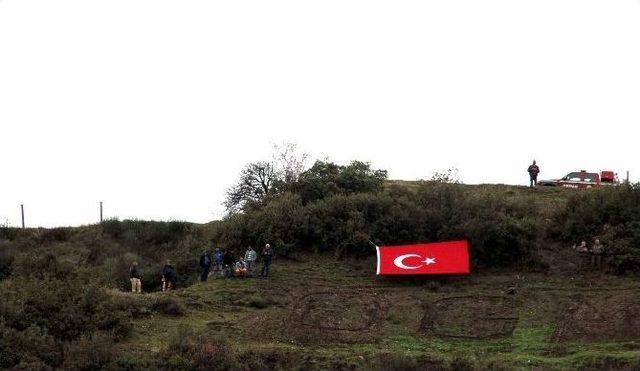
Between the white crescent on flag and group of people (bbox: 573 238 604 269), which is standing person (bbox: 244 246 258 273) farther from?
group of people (bbox: 573 238 604 269)

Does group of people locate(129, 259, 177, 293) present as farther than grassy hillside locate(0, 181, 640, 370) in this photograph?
Yes

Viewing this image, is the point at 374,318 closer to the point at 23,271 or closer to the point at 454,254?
the point at 454,254

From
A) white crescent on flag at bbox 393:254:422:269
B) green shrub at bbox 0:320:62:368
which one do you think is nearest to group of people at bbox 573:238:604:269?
white crescent on flag at bbox 393:254:422:269

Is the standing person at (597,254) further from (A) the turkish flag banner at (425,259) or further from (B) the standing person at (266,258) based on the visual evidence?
(B) the standing person at (266,258)

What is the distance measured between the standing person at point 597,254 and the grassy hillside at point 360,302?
1.73 ft

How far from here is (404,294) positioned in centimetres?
3428

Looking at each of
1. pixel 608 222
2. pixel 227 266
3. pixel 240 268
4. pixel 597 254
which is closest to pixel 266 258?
pixel 240 268

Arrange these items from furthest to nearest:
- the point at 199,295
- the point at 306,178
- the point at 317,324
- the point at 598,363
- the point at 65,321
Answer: the point at 306,178 < the point at 199,295 < the point at 317,324 < the point at 65,321 < the point at 598,363

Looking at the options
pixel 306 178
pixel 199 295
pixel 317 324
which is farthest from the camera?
pixel 306 178

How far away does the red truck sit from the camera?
157 feet

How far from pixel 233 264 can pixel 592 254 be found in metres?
15.2

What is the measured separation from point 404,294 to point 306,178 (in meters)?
10.7

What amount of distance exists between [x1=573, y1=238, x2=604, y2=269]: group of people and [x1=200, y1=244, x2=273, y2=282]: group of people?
13197mm

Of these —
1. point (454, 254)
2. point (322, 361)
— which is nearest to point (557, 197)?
point (454, 254)
